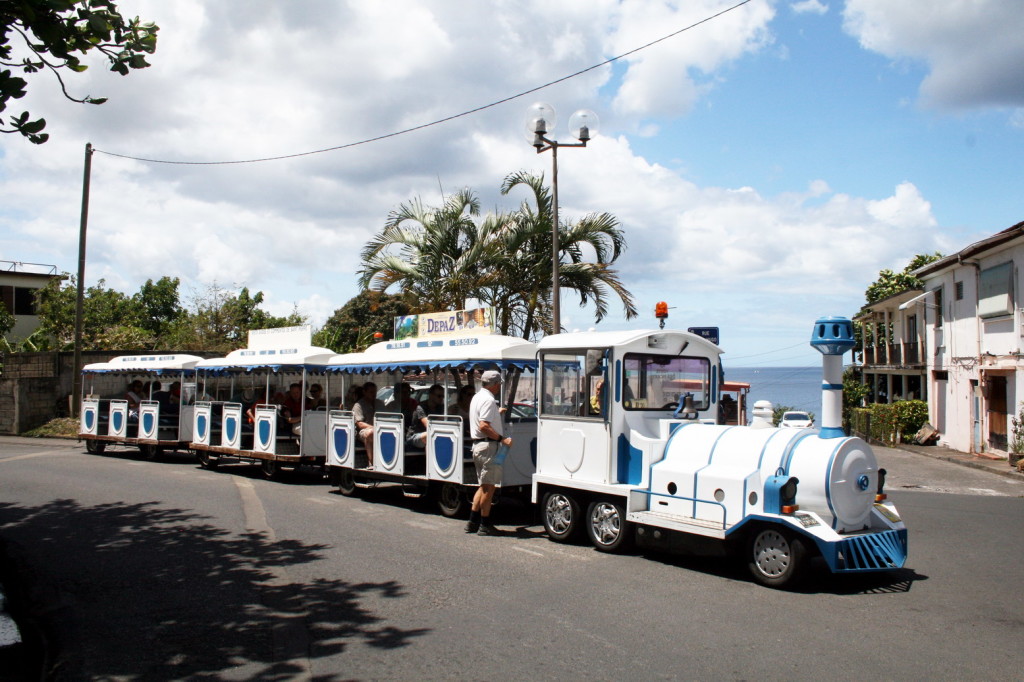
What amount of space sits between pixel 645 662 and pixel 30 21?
6.33 meters

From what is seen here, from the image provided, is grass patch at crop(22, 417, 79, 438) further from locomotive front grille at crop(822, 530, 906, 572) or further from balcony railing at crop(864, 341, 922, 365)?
balcony railing at crop(864, 341, 922, 365)

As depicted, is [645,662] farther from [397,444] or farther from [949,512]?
[949,512]

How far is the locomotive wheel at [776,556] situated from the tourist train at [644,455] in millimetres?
11

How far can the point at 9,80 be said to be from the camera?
20.8 ft

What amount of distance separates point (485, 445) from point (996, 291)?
16.0 meters

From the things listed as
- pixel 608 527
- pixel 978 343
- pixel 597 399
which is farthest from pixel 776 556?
pixel 978 343

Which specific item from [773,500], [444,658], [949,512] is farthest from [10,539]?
[949,512]

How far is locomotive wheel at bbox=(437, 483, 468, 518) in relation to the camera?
10.9 meters

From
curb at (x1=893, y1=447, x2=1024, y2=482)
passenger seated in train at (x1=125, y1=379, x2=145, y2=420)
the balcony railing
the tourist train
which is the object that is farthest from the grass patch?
the balcony railing

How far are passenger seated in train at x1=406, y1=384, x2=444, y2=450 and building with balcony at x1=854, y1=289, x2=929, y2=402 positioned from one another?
18.1 meters

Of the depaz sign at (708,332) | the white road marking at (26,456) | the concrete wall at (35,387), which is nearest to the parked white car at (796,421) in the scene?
the depaz sign at (708,332)

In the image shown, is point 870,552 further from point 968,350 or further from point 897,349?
point 897,349

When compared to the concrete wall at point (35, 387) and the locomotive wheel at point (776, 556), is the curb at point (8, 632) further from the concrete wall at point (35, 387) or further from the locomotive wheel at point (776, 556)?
the concrete wall at point (35, 387)

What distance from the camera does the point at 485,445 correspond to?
957 centimetres
